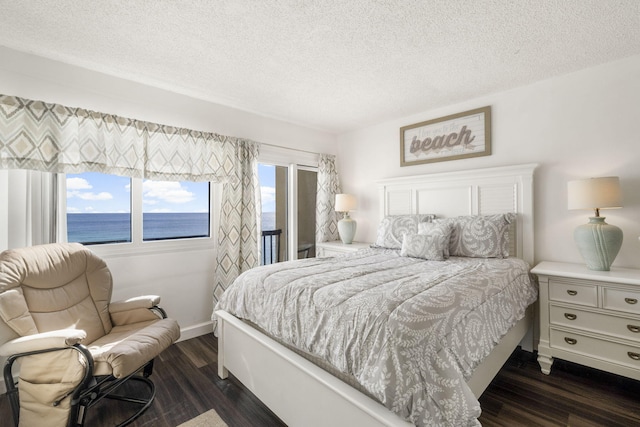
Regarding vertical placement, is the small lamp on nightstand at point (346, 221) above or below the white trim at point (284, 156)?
below

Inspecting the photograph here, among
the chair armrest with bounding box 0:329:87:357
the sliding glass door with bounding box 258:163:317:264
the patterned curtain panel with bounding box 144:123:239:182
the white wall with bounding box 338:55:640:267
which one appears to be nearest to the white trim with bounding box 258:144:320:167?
the sliding glass door with bounding box 258:163:317:264

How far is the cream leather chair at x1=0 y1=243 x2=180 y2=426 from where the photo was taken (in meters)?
1.55

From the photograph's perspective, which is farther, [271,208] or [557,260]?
[271,208]

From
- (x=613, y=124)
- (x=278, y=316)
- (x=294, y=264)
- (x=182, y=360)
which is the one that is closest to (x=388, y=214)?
(x=294, y=264)

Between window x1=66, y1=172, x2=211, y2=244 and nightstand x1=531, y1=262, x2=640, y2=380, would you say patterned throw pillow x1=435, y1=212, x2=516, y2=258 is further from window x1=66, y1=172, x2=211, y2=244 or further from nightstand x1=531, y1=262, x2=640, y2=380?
window x1=66, y1=172, x2=211, y2=244

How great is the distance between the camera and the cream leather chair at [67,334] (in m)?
1.55

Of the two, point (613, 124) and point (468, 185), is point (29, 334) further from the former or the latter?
point (613, 124)

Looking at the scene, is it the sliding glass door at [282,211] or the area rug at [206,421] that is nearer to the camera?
the area rug at [206,421]

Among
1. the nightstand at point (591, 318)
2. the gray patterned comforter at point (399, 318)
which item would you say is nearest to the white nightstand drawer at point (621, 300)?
the nightstand at point (591, 318)

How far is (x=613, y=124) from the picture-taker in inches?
95.6

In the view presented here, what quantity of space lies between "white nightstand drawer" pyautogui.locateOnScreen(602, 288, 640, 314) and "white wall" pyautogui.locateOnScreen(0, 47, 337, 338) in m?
3.45

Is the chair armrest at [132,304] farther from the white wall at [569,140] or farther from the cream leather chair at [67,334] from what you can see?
the white wall at [569,140]

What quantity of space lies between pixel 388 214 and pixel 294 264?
194 cm

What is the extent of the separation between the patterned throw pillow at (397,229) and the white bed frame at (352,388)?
295 mm
